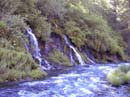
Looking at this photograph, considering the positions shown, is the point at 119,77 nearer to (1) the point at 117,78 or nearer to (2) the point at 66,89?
(1) the point at 117,78

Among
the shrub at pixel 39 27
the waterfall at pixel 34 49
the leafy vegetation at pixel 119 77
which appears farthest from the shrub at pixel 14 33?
the leafy vegetation at pixel 119 77

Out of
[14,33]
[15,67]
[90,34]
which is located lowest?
[15,67]

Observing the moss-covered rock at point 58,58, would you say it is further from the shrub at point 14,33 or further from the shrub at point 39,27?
the shrub at point 14,33

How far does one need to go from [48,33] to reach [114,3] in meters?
21.0

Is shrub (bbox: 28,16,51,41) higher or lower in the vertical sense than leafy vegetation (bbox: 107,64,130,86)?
higher

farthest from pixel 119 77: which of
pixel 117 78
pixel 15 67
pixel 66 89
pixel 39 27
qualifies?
pixel 39 27

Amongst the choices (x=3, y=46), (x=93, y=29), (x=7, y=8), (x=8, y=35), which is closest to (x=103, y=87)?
(x=3, y=46)

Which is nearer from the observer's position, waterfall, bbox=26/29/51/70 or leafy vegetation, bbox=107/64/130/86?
leafy vegetation, bbox=107/64/130/86

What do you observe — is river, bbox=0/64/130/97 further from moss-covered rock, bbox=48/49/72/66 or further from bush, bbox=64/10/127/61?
bush, bbox=64/10/127/61

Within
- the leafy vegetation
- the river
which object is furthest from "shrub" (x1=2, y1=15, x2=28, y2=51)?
the leafy vegetation

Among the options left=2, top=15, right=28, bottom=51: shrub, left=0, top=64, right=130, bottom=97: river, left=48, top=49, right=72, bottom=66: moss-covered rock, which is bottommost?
left=0, top=64, right=130, bottom=97: river

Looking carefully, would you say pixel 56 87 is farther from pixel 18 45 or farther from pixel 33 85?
pixel 18 45

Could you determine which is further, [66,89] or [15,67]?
[15,67]

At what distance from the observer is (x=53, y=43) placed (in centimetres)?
2147
